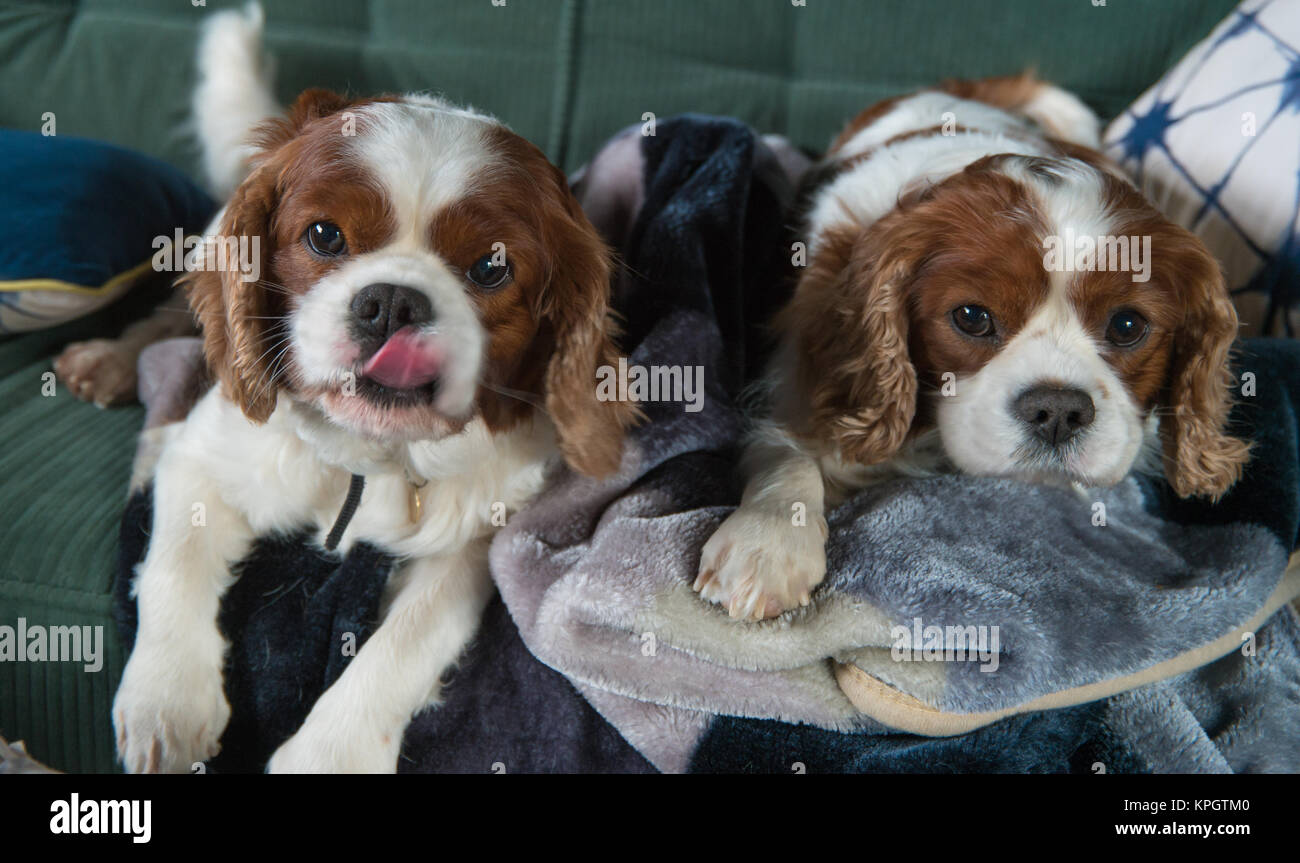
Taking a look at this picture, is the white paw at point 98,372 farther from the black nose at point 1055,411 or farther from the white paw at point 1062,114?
the white paw at point 1062,114

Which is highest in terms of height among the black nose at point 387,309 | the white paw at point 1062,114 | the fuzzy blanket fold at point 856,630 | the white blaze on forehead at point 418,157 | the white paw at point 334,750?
the white paw at point 1062,114

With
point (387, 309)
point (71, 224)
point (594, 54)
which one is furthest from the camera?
point (594, 54)

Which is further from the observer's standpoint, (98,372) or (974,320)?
(98,372)

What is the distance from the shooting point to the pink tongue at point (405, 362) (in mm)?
1263

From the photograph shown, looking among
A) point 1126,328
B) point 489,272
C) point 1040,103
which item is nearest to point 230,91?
point 489,272

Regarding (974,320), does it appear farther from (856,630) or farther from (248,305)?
(248,305)

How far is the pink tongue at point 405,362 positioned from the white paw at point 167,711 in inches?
22.8

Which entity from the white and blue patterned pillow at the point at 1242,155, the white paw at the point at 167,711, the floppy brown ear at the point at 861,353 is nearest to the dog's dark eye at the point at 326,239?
the white paw at the point at 167,711

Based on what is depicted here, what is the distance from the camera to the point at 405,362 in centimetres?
127

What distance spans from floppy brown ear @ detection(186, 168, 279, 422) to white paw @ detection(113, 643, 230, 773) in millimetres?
402

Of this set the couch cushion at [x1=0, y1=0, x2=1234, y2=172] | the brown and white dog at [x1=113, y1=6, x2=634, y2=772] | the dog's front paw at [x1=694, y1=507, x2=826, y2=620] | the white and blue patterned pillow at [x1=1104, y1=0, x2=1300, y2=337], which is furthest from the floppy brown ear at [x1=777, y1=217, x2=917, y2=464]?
the couch cushion at [x1=0, y1=0, x2=1234, y2=172]

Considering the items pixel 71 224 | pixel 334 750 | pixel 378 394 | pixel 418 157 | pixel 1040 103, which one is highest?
pixel 1040 103

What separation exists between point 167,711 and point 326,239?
75 cm

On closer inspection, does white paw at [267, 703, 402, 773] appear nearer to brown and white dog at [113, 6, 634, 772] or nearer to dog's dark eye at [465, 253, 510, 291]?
brown and white dog at [113, 6, 634, 772]
